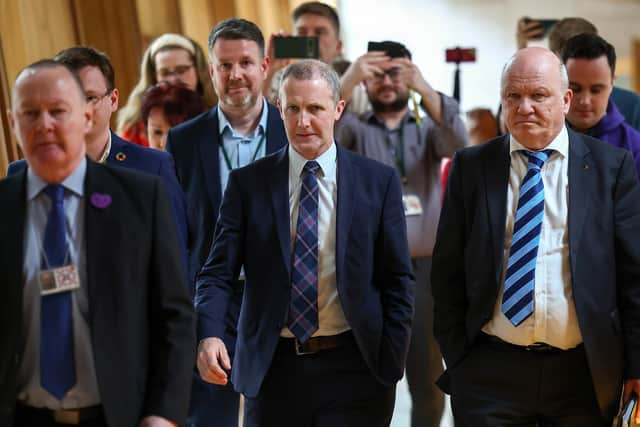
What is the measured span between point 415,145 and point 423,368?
1.07m

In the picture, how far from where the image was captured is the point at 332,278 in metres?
3.31

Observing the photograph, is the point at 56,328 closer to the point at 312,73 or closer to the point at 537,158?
the point at 312,73

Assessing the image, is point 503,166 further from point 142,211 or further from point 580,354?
point 142,211

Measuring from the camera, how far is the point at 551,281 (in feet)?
10.5

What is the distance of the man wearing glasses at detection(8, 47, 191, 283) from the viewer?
341 centimetres

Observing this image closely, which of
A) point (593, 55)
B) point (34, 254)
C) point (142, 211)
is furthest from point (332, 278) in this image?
point (593, 55)

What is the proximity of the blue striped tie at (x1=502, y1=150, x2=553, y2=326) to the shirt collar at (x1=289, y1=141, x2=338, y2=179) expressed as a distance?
24.2 inches

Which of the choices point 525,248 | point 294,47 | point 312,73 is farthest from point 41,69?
point 294,47

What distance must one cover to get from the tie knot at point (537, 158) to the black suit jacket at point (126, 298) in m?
1.25

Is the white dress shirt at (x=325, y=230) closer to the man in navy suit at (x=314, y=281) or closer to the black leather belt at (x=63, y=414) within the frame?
the man in navy suit at (x=314, y=281)

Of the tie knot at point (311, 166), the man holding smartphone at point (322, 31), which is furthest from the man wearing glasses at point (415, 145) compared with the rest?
the tie knot at point (311, 166)

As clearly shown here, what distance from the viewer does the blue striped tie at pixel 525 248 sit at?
317 centimetres

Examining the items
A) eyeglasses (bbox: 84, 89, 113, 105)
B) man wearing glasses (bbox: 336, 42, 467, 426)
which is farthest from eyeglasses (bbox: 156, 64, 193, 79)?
eyeglasses (bbox: 84, 89, 113, 105)

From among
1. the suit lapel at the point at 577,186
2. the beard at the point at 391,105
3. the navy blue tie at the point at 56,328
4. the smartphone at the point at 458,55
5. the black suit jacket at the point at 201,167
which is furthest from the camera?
the smartphone at the point at 458,55
